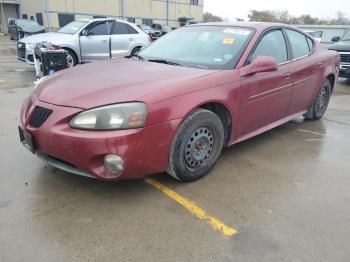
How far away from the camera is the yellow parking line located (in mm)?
2710

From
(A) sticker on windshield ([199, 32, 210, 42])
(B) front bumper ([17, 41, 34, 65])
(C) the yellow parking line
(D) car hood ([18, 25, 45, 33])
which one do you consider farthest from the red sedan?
(D) car hood ([18, 25, 45, 33])

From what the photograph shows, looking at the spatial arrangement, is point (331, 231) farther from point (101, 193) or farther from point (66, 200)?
point (66, 200)

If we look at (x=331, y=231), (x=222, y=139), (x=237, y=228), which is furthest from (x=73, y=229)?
(x=331, y=231)

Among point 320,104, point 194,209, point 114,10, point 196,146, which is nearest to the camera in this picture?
point 194,209

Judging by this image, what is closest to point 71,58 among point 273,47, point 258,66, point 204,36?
point 204,36

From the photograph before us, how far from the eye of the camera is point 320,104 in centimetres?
563

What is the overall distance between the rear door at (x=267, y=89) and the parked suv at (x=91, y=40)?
262 inches

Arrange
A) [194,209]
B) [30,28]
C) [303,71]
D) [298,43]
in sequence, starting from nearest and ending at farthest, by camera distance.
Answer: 1. [194,209]
2. [303,71]
3. [298,43]
4. [30,28]

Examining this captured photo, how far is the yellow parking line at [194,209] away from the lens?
107 inches

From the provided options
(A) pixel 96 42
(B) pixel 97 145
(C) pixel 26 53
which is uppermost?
(A) pixel 96 42

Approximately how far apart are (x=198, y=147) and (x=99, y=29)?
8051mm

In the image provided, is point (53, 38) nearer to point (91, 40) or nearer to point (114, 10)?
point (91, 40)

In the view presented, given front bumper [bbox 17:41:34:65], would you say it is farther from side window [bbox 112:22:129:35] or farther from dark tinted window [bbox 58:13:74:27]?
dark tinted window [bbox 58:13:74:27]

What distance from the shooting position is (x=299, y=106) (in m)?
4.91
